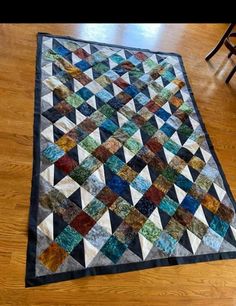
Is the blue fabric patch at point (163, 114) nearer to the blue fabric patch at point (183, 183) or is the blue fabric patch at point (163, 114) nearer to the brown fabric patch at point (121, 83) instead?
the brown fabric patch at point (121, 83)

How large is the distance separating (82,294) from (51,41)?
182 cm

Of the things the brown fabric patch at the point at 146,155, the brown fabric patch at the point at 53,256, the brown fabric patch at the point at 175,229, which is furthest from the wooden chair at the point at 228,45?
the brown fabric patch at the point at 53,256

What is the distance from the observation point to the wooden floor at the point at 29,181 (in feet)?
3.99

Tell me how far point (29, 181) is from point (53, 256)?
0.41m

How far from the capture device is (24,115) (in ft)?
5.61

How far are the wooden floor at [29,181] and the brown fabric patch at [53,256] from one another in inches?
3.1

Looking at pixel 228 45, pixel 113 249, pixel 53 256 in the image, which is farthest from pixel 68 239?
pixel 228 45

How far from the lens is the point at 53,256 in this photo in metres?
1.27

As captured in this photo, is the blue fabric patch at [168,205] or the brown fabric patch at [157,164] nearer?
the blue fabric patch at [168,205]

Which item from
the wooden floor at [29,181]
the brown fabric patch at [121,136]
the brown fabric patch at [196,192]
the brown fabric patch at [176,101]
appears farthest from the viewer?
the brown fabric patch at [176,101]

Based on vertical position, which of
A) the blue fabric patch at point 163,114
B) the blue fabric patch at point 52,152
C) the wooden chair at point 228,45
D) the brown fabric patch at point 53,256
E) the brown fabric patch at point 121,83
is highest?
the wooden chair at point 228,45

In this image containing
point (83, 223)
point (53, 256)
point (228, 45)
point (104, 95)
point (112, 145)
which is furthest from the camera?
point (228, 45)

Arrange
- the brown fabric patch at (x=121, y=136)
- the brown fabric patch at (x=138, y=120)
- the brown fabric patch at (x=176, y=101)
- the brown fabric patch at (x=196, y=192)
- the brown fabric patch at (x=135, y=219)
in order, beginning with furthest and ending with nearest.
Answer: the brown fabric patch at (x=176, y=101) → the brown fabric patch at (x=138, y=120) → the brown fabric patch at (x=121, y=136) → the brown fabric patch at (x=196, y=192) → the brown fabric patch at (x=135, y=219)

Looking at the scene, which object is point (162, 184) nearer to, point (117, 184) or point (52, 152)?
point (117, 184)
